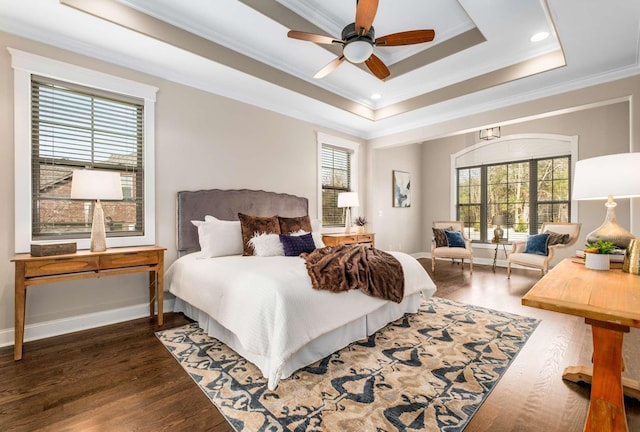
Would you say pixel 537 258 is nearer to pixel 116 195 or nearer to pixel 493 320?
pixel 493 320

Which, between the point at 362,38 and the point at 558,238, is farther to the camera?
the point at 558,238

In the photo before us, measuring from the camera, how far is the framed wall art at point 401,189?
6906mm

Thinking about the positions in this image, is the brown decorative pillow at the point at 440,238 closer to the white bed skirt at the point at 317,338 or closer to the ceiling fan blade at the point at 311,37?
the white bed skirt at the point at 317,338

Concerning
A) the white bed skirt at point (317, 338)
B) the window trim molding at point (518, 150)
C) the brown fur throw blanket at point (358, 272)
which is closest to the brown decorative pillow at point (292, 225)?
the brown fur throw blanket at point (358, 272)

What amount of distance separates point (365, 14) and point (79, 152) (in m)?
2.95

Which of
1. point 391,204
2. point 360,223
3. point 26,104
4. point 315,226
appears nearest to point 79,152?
point 26,104

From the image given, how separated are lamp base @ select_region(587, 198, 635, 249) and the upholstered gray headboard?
345 centimetres

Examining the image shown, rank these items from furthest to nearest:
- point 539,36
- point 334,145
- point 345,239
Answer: point 334,145 < point 345,239 < point 539,36

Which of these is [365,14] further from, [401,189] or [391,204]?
[401,189]

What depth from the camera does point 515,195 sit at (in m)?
6.32

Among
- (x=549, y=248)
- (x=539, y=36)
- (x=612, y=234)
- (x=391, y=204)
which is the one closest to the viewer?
(x=612, y=234)

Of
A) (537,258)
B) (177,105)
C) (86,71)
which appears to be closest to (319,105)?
(177,105)

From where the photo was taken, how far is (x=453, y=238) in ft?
19.8

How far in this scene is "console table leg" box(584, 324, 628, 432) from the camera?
137cm
